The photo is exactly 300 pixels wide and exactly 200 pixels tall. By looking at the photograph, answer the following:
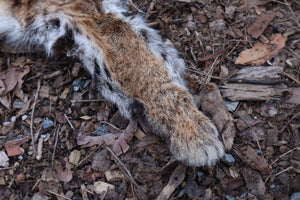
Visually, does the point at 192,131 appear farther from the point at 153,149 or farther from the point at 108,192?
the point at 108,192

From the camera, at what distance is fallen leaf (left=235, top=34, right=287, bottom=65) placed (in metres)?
2.69

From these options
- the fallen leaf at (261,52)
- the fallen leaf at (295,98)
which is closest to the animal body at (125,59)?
the fallen leaf at (261,52)

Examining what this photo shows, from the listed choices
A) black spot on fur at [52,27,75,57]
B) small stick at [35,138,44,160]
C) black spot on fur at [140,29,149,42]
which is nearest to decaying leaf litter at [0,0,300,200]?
small stick at [35,138,44,160]

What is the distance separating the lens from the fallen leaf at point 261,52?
2693 millimetres

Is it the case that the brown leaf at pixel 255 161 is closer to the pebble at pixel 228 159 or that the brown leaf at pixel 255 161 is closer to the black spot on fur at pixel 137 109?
the pebble at pixel 228 159

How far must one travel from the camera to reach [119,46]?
8.05 feet

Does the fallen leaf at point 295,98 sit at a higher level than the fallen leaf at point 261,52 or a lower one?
lower

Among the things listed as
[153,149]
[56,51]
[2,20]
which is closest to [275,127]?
[153,149]

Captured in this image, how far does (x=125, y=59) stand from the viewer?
96.0 inches

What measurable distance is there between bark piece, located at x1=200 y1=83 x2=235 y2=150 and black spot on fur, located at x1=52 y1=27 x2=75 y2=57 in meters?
1.41

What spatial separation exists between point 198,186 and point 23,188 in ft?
5.36

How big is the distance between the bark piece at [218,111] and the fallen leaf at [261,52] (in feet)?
1.50

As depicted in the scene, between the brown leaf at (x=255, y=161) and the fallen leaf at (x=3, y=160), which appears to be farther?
the fallen leaf at (x=3, y=160)

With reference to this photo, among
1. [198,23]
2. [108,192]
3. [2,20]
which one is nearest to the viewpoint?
[108,192]
